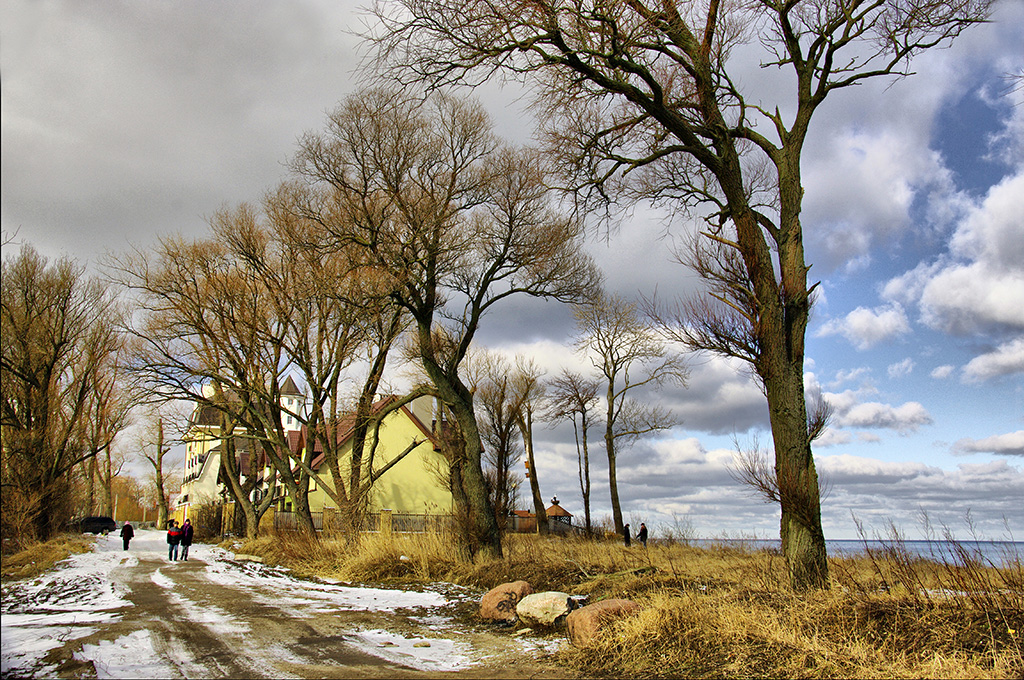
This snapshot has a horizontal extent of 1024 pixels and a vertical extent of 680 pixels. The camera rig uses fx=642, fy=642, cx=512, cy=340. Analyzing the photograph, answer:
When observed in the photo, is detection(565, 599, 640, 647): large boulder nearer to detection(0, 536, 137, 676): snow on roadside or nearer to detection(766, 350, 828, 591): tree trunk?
detection(766, 350, 828, 591): tree trunk

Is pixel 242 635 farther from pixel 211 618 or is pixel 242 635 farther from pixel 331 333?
pixel 331 333

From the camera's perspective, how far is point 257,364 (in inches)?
882

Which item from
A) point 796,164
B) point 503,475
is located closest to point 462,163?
point 796,164

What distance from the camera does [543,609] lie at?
843 cm

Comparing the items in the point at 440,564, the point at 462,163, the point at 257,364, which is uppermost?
the point at 462,163

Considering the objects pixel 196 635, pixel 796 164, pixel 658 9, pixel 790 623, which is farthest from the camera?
pixel 796 164

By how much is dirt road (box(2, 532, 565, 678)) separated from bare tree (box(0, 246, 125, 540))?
3.49 feet

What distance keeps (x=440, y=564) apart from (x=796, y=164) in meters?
10.6

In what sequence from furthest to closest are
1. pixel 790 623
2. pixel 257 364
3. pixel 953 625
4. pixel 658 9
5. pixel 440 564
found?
pixel 257 364
pixel 440 564
pixel 658 9
pixel 790 623
pixel 953 625

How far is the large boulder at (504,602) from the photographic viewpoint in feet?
29.5

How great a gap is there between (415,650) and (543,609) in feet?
6.04

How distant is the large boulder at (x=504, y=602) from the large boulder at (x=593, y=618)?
1.73 m

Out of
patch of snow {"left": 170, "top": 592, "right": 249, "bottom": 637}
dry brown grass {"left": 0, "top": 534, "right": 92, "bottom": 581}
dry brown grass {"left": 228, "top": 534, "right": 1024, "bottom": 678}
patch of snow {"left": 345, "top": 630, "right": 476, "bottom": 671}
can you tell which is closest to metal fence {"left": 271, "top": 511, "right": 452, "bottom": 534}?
patch of snow {"left": 170, "top": 592, "right": 249, "bottom": 637}

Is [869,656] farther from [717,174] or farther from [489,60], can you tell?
[489,60]
